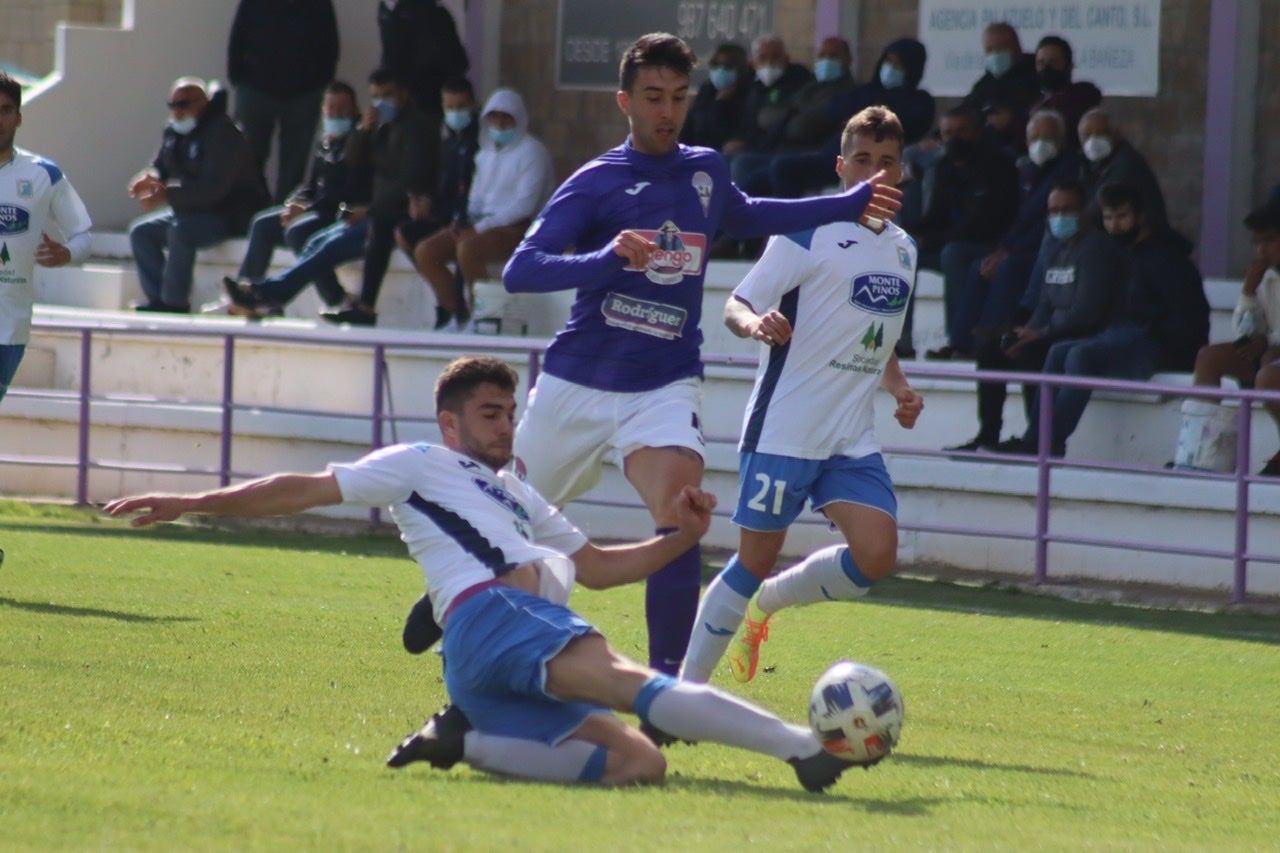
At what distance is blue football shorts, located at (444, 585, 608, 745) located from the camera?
18.9 ft

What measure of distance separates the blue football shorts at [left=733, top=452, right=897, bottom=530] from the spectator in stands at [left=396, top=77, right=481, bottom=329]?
9.36 metres

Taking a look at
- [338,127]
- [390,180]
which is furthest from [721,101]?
[338,127]

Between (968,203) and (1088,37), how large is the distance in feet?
9.48

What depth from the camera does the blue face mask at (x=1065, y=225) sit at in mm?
13398

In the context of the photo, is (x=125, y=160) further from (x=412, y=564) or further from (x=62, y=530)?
(x=412, y=564)

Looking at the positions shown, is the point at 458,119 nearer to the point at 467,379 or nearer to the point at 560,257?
the point at 560,257

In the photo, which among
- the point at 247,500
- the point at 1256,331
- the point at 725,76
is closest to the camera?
the point at 247,500

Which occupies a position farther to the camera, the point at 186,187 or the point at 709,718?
the point at 186,187

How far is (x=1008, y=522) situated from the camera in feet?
43.8

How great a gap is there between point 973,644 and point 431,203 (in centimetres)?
802

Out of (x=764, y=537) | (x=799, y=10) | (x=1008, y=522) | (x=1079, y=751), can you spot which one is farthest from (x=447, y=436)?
(x=799, y=10)

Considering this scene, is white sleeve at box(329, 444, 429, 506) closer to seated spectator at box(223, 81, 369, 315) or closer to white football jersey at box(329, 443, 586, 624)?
white football jersey at box(329, 443, 586, 624)

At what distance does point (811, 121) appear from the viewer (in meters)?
15.5

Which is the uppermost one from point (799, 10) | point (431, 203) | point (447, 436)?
point (799, 10)
